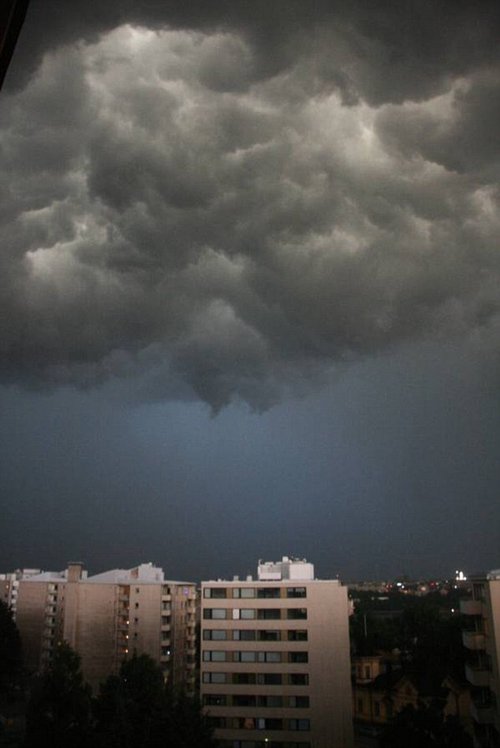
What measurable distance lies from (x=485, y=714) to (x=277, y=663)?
23.5 ft

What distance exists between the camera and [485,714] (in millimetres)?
13203

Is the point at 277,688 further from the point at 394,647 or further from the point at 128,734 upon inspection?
the point at 394,647

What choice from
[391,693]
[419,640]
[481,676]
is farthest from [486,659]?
[419,640]

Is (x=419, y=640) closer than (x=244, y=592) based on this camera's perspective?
No

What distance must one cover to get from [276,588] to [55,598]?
64.9 feet

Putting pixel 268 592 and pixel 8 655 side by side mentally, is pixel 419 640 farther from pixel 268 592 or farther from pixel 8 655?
pixel 8 655

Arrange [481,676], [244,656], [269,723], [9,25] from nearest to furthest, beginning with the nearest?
[9,25], [481,676], [269,723], [244,656]

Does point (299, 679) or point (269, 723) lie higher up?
point (299, 679)

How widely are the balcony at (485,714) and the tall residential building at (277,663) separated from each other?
17.8ft

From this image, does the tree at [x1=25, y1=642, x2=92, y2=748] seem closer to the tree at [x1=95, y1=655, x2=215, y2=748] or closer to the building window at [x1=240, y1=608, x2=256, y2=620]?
the tree at [x1=95, y1=655, x2=215, y2=748]

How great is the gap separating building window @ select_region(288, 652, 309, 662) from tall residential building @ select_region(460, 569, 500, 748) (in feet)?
18.8

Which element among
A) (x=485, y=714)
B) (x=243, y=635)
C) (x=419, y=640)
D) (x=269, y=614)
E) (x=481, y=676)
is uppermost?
(x=269, y=614)

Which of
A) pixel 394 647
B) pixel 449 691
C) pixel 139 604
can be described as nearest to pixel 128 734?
pixel 449 691

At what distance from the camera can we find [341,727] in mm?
17734
